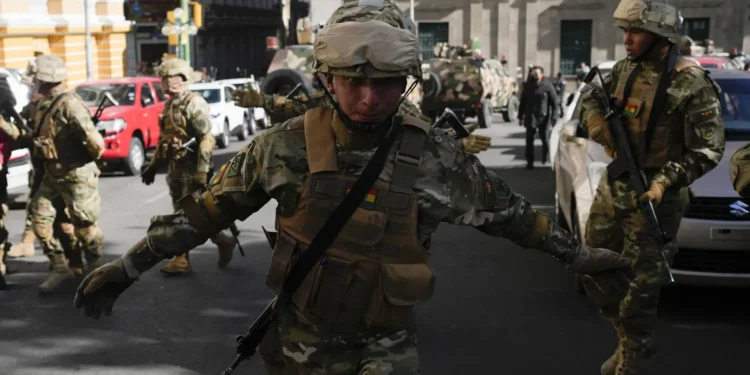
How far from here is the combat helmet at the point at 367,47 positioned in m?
3.11

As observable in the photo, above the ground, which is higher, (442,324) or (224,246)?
(224,246)

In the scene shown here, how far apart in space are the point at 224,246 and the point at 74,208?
132 cm

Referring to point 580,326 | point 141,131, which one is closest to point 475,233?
point 580,326

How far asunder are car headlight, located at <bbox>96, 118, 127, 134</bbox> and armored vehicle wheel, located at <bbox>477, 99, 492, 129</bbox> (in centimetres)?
1144

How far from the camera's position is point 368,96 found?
3135mm

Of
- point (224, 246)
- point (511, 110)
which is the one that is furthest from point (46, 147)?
point (511, 110)

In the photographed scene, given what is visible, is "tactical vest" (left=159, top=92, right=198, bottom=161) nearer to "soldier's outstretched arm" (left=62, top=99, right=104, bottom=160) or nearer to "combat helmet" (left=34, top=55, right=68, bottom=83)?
"soldier's outstretched arm" (left=62, top=99, right=104, bottom=160)

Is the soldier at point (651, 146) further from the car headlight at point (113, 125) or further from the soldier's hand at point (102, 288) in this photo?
the car headlight at point (113, 125)

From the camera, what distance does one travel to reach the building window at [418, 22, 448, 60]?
46.8 m

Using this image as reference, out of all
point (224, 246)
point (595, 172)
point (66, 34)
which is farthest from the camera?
point (66, 34)

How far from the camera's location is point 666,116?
5.37m

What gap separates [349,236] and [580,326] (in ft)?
13.1

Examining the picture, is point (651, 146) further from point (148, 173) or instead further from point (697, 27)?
point (697, 27)

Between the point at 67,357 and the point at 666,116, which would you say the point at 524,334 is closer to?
the point at 666,116
